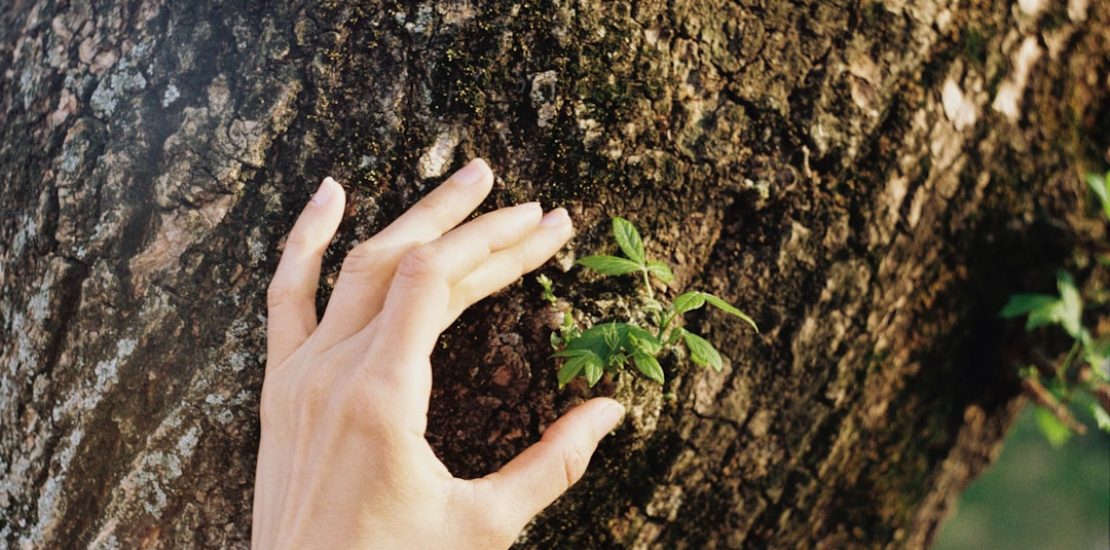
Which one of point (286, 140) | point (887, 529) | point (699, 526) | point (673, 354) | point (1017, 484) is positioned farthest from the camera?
point (1017, 484)

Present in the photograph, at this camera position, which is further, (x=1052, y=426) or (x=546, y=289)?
(x=1052, y=426)

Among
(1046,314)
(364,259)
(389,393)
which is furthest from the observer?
(1046,314)

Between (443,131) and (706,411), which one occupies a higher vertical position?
(443,131)

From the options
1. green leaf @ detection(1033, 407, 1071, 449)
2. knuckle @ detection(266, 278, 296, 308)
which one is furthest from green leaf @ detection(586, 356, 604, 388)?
green leaf @ detection(1033, 407, 1071, 449)

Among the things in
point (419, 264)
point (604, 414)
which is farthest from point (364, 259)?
point (604, 414)

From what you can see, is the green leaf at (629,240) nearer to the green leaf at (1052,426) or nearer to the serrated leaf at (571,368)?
the serrated leaf at (571,368)

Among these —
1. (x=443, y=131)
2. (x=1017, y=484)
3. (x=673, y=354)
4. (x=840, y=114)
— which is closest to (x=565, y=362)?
(x=673, y=354)

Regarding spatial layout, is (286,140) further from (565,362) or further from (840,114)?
(840,114)

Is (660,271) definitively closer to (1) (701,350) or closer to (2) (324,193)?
(1) (701,350)
